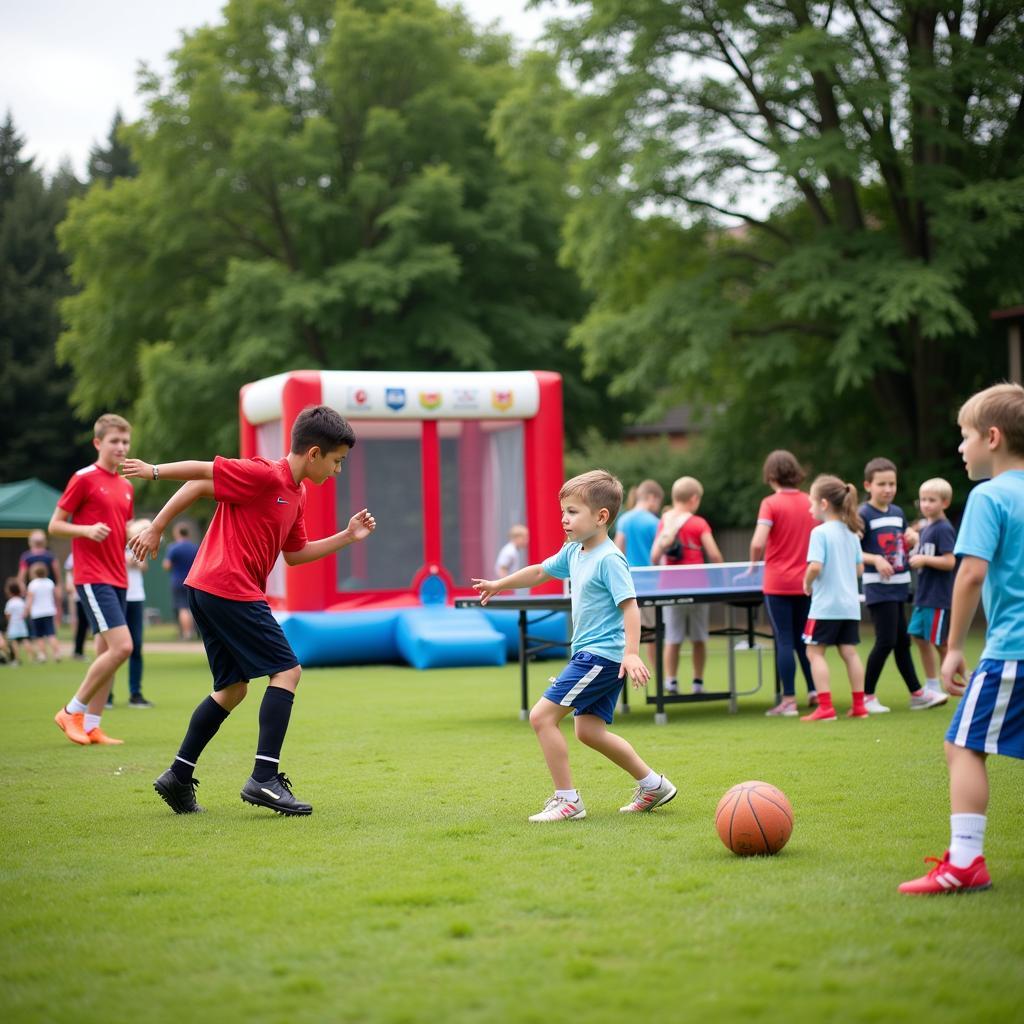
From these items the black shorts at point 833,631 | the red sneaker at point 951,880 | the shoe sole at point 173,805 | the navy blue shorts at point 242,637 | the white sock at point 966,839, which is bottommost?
the shoe sole at point 173,805

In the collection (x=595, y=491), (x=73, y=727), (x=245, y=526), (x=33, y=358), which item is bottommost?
(x=73, y=727)

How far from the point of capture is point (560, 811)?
20.9ft

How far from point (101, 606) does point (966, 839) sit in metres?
6.95

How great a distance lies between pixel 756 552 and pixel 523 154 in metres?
17.1

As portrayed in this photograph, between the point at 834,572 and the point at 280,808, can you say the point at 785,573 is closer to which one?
the point at 834,572

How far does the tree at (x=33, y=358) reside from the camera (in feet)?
155

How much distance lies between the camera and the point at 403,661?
62.8ft

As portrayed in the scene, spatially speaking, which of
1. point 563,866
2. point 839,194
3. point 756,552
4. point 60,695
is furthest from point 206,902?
point 839,194

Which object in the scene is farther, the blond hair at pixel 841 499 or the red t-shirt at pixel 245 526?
the blond hair at pixel 841 499

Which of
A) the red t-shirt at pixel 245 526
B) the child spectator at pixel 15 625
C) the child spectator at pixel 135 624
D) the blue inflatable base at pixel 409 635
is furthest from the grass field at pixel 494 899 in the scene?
the child spectator at pixel 15 625

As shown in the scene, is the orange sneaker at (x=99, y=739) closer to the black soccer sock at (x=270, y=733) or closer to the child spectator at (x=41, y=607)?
the black soccer sock at (x=270, y=733)

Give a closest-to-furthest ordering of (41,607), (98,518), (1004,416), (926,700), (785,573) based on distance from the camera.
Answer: (1004,416) < (98,518) < (785,573) < (926,700) < (41,607)

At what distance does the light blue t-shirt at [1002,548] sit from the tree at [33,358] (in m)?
44.3

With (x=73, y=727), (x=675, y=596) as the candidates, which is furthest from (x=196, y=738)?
(x=675, y=596)
